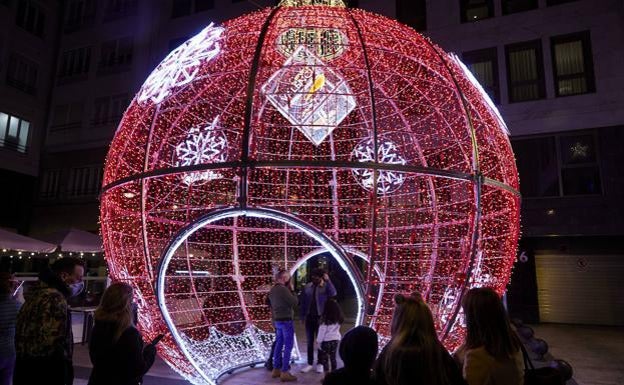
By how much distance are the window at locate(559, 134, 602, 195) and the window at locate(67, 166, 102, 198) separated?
61.7 feet

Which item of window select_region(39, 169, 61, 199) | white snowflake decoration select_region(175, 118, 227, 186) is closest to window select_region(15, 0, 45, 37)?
window select_region(39, 169, 61, 199)

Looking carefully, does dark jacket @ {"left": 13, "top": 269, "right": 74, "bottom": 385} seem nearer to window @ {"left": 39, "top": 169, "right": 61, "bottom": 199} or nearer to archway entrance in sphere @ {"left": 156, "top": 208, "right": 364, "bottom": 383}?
archway entrance in sphere @ {"left": 156, "top": 208, "right": 364, "bottom": 383}

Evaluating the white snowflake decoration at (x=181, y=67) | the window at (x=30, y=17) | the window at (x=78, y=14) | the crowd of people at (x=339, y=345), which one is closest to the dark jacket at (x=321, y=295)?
the white snowflake decoration at (x=181, y=67)

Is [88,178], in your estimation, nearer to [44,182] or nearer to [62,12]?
[44,182]

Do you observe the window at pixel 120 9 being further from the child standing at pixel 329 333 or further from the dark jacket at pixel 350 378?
the dark jacket at pixel 350 378

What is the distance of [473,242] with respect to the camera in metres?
4.79

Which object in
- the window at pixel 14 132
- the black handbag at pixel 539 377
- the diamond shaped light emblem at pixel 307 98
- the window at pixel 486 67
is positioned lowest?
the black handbag at pixel 539 377

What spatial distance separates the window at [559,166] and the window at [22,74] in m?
21.3

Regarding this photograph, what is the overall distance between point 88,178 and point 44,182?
2796mm

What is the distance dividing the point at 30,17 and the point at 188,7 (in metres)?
7.87

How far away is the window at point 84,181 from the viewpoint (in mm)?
21094

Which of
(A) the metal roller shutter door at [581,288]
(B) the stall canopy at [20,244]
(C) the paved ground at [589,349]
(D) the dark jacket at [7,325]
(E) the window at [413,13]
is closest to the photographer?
(D) the dark jacket at [7,325]

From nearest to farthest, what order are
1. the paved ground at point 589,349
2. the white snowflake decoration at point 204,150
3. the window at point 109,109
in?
the white snowflake decoration at point 204,150, the paved ground at point 589,349, the window at point 109,109

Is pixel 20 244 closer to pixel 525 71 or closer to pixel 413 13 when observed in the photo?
pixel 413 13
